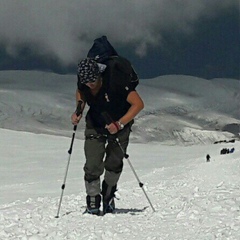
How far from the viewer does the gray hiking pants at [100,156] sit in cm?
643

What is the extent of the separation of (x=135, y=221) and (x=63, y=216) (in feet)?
3.17

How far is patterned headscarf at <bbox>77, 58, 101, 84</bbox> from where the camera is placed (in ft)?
20.1

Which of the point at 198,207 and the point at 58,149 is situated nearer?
the point at 198,207

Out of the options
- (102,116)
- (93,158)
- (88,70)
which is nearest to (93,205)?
(93,158)

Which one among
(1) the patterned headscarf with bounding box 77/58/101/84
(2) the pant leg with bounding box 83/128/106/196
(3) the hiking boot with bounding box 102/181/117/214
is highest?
(1) the patterned headscarf with bounding box 77/58/101/84

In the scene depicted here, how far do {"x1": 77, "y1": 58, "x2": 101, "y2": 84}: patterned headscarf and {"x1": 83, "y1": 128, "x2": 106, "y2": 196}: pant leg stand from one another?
0.71 meters

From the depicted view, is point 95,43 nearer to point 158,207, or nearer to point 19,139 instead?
point 158,207

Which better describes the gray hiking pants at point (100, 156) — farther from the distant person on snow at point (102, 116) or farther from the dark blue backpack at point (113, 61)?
the dark blue backpack at point (113, 61)

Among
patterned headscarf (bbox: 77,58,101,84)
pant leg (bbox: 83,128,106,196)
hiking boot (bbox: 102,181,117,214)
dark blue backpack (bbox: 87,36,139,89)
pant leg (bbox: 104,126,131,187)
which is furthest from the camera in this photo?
hiking boot (bbox: 102,181,117,214)

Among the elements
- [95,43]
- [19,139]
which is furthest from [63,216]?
[19,139]

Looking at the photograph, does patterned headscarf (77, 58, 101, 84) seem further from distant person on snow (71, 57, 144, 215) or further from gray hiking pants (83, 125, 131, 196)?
gray hiking pants (83, 125, 131, 196)

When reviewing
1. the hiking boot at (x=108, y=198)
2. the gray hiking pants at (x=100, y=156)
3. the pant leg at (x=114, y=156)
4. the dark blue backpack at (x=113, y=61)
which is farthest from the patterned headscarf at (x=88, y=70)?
the hiking boot at (x=108, y=198)

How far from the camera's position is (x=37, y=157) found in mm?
55562

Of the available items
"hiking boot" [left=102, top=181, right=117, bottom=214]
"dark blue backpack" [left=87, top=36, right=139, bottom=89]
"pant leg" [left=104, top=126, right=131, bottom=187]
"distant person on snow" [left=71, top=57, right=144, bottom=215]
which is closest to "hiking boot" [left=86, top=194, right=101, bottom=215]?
"distant person on snow" [left=71, top=57, right=144, bottom=215]
